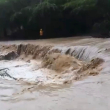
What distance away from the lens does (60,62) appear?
11.1 m

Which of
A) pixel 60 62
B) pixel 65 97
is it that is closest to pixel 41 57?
pixel 60 62

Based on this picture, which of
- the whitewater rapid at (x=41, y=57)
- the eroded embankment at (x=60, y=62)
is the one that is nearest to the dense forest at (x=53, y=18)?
the whitewater rapid at (x=41, y=57)

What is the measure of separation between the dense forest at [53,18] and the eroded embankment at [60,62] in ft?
19.7

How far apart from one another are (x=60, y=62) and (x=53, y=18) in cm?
1161

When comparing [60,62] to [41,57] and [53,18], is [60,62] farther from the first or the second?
[53,18]

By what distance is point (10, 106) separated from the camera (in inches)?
220

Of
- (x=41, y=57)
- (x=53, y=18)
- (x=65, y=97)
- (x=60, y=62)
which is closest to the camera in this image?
(x=65, y=97)

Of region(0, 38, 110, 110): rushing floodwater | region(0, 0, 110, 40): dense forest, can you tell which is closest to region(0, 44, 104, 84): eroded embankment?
region(0, 38, 110, 110): rushing floodwater

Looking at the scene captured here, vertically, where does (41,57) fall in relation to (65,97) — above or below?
below

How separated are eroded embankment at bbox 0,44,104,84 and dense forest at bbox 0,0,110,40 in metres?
6.01

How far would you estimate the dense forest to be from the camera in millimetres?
20047

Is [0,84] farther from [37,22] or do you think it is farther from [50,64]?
[37,22]

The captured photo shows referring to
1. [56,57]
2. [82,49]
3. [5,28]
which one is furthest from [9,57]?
[5,28]

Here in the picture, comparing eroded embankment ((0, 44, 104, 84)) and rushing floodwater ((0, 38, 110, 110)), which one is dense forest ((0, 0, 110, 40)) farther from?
rushing floodwater ((0, 38, 110, 110))
